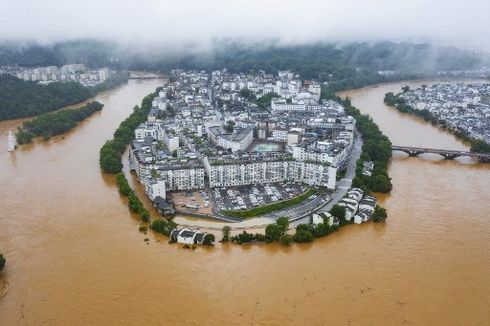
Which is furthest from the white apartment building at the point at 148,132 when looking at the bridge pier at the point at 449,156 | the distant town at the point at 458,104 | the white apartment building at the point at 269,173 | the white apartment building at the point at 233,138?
the distant town at the point at 458,104

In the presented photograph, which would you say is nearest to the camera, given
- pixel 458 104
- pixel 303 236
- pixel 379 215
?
pixel 303 236

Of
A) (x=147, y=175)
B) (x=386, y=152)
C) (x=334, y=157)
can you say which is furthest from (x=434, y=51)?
(x=147, y=175)

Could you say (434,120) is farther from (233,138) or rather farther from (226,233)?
(226,233)

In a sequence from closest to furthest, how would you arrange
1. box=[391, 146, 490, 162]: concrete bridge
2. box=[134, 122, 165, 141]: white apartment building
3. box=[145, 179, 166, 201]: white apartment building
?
box=[145, 179, 166, 201]: white apartment building, box=[391, 146, 490, 162]: concrete bridge, box=[134, 122, 165, 141]: white apartment building

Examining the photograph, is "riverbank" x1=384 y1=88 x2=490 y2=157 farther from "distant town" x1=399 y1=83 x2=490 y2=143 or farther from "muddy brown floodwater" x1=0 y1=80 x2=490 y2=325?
"muddy brown floodwater" x1=0 y1=80 x2=490 y2=325

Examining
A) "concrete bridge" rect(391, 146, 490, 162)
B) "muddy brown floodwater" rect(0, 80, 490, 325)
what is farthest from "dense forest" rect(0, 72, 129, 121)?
"concrete bridge" rect(391, 146, 490, 162)

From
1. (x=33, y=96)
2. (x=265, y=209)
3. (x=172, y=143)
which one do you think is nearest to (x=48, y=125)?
(x=33, y=96)
